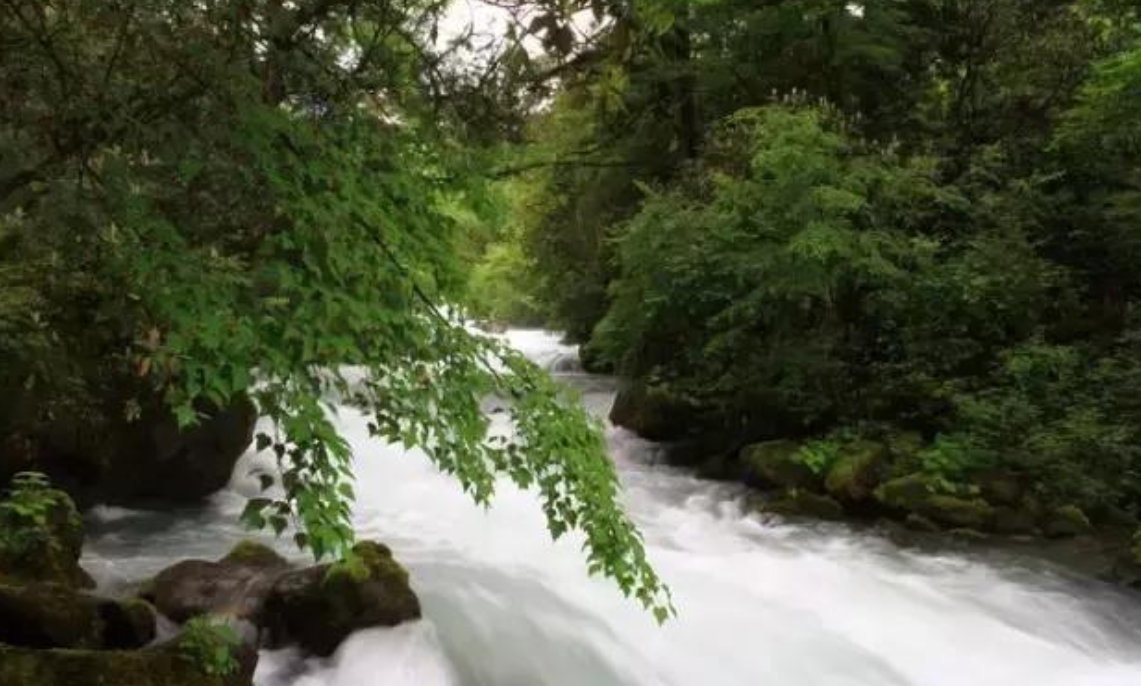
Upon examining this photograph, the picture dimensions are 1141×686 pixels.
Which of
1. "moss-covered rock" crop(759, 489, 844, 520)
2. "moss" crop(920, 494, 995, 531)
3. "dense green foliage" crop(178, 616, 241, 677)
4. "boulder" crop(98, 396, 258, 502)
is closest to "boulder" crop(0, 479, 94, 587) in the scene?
"dense green foliage" crop(178, 616, 241, 677)

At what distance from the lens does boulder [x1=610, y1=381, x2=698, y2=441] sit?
40.2 feet

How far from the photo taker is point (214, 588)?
220 inches

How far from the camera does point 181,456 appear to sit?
27.6ft

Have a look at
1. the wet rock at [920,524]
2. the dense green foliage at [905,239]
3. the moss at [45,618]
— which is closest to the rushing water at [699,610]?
the wet rock at [920,524]

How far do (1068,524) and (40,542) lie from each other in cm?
812

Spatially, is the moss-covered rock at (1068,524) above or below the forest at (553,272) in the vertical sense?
below

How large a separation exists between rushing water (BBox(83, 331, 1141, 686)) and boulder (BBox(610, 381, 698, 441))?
2.77 metres

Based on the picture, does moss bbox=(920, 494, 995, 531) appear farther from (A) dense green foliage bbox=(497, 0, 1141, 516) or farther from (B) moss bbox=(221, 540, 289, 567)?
(B) moss bbox=(221, 540, 289, 567)

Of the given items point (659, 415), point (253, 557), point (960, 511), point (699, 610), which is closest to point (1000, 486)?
point (960, 511)

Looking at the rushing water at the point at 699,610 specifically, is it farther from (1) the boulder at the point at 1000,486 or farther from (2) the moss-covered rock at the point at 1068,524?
(1) the boulder at the point at 1000,486

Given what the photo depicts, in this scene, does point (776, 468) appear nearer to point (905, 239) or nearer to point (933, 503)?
point (933, 503)

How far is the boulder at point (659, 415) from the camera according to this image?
1226 cm

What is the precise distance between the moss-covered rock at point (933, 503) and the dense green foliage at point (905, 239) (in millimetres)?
193

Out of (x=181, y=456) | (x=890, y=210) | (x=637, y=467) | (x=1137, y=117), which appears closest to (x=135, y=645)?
(x=181, y=456)
